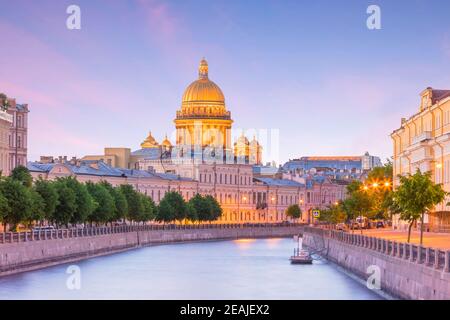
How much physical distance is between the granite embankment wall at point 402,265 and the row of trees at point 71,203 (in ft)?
64.1

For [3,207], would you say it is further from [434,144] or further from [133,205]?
[133,205]

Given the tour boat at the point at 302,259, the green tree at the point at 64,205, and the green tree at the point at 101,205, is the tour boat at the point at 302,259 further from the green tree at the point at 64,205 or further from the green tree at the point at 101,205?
the green tree at the point at 101,205

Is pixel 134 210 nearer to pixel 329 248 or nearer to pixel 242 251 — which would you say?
pixel 242 251

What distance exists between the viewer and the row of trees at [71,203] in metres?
74.5

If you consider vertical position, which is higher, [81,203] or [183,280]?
[81,203]

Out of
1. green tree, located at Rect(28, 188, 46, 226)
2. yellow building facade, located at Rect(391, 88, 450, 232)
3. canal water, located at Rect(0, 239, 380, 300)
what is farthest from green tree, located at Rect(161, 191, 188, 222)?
green tree, located at Rect(28, 188, 46, 226)

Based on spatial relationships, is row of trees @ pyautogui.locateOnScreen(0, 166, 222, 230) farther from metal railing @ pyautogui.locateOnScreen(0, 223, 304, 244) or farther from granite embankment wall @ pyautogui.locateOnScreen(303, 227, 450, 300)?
granite embankment wall @ pyautogui.locateOnScreen(303, 227, 450, 300)

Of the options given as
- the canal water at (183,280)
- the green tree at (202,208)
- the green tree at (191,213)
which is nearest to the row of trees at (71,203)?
the green tree at (191,213)

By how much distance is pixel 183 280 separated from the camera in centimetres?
6919

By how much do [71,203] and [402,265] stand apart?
4676cm

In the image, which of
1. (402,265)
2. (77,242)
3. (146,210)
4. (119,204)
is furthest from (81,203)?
(402,265)

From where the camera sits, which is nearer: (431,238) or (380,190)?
(431,238)
